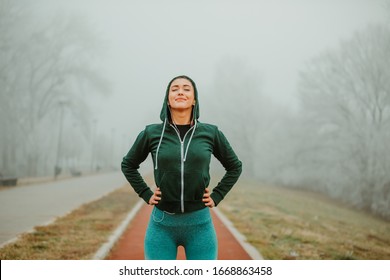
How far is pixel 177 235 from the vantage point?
1816mm

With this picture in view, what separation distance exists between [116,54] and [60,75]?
346cm

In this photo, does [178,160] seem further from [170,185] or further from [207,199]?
[207,199]

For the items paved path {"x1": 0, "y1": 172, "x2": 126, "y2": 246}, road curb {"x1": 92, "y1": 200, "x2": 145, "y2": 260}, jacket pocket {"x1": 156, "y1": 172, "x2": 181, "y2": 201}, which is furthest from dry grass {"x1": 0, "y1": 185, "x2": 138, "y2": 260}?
jacket pocket {"x1": 156, "y1": 172, "x2": 181, "y2": 201}

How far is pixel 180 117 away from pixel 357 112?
226 inches

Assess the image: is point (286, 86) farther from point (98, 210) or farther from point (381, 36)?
point (98, 210)

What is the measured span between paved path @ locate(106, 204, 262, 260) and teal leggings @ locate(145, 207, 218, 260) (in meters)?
2.05

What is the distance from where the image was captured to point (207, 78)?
5.32 metres

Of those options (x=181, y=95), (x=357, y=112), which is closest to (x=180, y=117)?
(x=181, y=95)

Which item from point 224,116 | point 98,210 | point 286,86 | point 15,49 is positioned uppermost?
point 15,49

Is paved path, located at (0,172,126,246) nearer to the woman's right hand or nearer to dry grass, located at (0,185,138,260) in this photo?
dry grass, located at (0,185,138,260)

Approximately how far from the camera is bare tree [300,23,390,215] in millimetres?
5766
